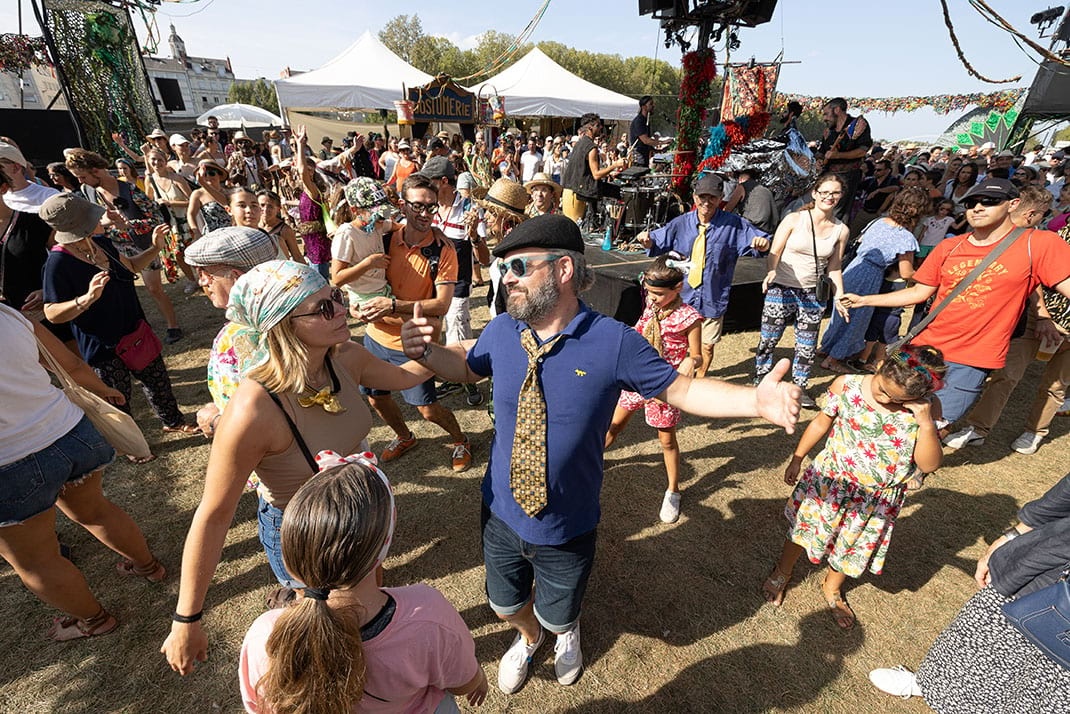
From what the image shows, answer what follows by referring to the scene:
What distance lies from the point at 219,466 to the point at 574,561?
1.44 m

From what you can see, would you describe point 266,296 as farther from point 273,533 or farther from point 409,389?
point 409,389

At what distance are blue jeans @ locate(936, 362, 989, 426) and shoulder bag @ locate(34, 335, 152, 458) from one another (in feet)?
17.8

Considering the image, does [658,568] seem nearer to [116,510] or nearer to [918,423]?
[918,423]

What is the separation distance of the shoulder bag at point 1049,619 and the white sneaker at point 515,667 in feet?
6.64

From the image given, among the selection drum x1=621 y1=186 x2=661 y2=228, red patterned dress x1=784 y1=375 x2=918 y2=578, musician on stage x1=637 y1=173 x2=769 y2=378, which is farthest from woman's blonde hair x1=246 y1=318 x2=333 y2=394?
drum x1=621 y1=186 x2=661 y2=228

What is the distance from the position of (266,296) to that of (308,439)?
561 mm

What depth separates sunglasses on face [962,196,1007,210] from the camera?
3145mm

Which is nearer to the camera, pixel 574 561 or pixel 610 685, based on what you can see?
pixel 574 561

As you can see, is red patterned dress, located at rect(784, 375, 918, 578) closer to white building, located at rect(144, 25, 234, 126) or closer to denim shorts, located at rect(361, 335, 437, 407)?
denim shorts, located at rect(361, 335, 437, 407)

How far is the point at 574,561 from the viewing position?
6.76ft

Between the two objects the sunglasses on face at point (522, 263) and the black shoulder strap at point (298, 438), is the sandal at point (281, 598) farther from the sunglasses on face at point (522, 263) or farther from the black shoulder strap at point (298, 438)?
the sunglasses on face at point (522, 263)

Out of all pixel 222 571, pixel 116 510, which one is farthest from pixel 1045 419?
pixel 116 510

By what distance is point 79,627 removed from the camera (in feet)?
8.70

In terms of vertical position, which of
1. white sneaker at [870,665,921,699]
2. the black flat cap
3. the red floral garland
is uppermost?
the red floral garland
